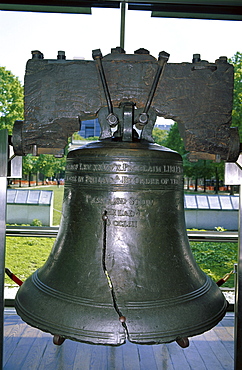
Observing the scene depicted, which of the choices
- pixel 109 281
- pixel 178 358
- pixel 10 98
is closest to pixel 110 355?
pixel 178 358

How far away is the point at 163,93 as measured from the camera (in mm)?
1648

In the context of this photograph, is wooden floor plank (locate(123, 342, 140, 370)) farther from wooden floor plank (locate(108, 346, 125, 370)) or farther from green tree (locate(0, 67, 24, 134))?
green tree (locate(0, 67, 24, 134))

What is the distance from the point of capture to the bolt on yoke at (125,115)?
1.57 metres

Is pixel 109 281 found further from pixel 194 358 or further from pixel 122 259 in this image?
pixel 194 358

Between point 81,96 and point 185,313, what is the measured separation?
42.4 inches

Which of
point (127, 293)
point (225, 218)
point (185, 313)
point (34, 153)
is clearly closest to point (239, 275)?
point (185, 313)

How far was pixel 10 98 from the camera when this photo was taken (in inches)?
271

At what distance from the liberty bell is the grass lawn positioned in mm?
5052

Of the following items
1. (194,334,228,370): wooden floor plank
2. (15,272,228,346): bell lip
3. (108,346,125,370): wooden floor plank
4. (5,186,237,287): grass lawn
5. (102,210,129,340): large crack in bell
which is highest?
(102,210,129,340): large crack in bell

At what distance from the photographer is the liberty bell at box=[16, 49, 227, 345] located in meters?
1.42

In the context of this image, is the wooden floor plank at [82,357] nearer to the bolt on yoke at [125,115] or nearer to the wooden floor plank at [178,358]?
the wooden floor plank at [178,358]

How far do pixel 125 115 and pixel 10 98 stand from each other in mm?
5927

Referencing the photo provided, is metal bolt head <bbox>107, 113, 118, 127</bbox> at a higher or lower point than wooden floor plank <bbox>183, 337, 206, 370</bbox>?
higher

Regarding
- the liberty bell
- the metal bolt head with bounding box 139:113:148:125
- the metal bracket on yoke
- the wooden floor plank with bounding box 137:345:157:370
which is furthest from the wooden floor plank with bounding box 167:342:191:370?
the metal bolt head with bounding box 139:113:148:125
